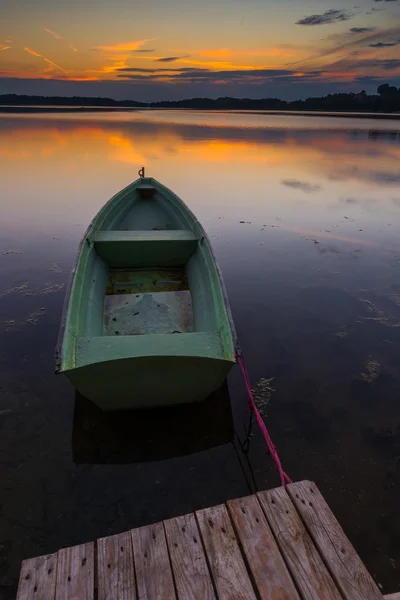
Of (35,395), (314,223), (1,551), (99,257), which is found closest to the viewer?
(1,551)

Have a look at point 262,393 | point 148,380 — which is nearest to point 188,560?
point 148,380

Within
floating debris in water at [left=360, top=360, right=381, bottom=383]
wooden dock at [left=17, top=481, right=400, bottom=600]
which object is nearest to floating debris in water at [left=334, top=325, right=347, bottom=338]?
floating debris in water at [left=360, top=360, right=381, bottom=383]

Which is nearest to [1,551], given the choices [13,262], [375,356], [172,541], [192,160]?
[172,541]

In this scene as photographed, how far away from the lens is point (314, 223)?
16250 millimetres

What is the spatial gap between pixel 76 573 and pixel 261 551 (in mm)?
1558

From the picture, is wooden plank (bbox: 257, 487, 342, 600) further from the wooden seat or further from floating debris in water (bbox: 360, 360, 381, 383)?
the wooden seat

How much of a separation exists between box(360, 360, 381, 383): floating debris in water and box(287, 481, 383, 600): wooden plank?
159 inches

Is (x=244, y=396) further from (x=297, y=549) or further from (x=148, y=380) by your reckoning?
(x=297, y=549)

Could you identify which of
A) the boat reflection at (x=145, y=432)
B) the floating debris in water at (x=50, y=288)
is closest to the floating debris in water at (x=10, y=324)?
the floating debris in water at (x=50, y=288)

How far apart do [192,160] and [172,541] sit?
109 feet

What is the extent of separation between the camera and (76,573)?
3.10 metres

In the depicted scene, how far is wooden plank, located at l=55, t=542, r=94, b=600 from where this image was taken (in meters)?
2.98

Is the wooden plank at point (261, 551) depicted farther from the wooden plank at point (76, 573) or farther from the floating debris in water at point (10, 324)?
the floating debris in water at point (10, 324)

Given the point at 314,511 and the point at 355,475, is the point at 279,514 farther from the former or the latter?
the point at 355,475
